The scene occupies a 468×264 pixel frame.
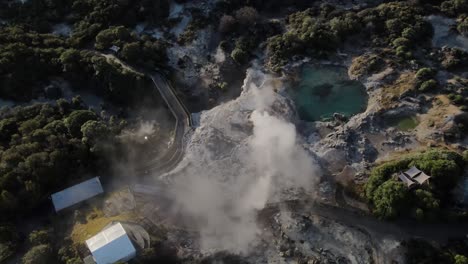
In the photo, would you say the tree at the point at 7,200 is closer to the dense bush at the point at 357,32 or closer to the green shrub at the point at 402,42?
the dense bush at the point at 357,32

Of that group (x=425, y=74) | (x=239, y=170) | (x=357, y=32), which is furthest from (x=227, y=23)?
(x=425, y=74)

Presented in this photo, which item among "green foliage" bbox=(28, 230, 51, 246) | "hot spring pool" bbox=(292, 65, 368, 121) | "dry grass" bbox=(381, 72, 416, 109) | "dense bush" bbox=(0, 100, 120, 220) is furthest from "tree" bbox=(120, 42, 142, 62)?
"dry grass" bbox=(381, 72, 416, 109)

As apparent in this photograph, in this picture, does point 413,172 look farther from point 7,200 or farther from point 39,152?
point 7,200

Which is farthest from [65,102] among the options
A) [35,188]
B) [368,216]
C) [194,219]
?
[368,216]

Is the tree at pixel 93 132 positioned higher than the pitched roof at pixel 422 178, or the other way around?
the tree at pixel 93 132

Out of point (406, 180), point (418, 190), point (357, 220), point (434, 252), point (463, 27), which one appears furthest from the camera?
point (463, 27)

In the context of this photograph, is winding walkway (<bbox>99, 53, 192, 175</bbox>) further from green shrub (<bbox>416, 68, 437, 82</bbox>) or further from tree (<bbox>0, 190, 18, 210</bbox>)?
green shrub (<bbox>416, 68, 437, 82</bbox>)

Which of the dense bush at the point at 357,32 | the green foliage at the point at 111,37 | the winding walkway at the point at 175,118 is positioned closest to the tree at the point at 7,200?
the winding walkway at the point at 175,118
